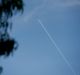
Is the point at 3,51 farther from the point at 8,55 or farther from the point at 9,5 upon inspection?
the point at 9,5

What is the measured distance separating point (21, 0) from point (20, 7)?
307 millimetres

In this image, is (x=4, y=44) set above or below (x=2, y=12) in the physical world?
below

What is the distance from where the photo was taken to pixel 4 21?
13.2 meters

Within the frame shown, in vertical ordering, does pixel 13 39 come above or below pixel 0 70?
above

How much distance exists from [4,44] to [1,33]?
532 millimetres

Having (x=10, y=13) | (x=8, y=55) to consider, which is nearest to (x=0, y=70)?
(x=8, y=55)

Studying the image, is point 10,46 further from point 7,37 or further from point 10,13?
point 10,13

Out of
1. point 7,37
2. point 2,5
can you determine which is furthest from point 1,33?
point 2,5

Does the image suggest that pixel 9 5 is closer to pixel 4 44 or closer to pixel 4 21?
pixel 4 21

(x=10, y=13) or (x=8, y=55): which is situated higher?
(x=10, y=13)

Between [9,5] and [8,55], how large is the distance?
2172 millimetres

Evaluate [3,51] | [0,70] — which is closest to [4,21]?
[3,51]

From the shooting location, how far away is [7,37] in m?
13.1

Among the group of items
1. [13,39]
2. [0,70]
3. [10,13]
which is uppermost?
[10,13]
